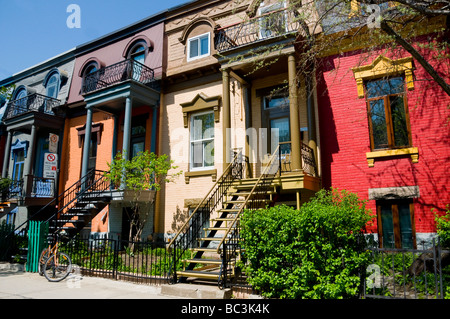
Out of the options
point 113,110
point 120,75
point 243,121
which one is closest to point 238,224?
point 243,121

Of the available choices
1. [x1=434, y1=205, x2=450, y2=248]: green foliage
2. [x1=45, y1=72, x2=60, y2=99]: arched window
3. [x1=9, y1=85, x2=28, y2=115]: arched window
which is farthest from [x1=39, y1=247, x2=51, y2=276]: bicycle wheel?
[x1=45, y1=72, x2=60, y2=99]: arched window

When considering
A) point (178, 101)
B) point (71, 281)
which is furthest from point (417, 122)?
point (71, 281)

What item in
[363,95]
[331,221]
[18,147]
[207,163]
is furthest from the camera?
[18,147]

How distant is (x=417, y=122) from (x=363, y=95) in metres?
1.74

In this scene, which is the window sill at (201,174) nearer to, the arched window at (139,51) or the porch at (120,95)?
the porch at (120,95)

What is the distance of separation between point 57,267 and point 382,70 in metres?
10.9

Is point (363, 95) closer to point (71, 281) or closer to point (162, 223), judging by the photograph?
point (162, 223)

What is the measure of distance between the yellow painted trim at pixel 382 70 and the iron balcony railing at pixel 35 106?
14688mm

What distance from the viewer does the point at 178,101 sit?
1434 centimetres

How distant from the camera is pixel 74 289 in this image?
25.1ft

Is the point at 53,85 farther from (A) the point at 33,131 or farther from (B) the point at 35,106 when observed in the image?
(A) the point at 33,131

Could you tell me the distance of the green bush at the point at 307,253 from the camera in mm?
6172

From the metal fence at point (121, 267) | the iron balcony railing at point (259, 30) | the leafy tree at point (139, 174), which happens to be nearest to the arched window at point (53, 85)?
the leafy tree at point (139, 174)
